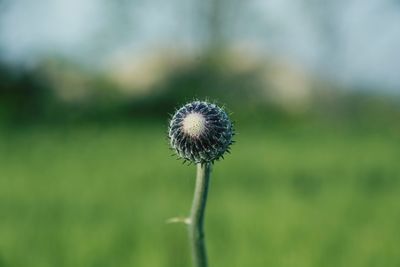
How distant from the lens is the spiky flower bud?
1.37 m

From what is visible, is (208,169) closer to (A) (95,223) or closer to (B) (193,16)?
(A) (95,223)

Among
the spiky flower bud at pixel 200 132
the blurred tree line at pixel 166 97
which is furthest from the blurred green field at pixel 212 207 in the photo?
the blurred tree line at pixel 166 97

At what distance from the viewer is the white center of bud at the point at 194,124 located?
1413 millimetres

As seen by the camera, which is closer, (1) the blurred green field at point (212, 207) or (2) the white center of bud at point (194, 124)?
(2) the white center of bud at point (194, 124)

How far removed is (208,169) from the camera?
4.44 ft

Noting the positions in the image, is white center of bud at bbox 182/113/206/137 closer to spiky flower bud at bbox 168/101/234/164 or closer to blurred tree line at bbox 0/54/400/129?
spiky flower bud at bbox 168/101/234/164

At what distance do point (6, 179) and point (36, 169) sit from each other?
28.4 inches

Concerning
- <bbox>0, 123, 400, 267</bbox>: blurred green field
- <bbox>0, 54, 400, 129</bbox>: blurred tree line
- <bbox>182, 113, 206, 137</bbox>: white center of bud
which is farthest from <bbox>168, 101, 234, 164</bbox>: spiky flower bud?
<bbox>0, 54, 400, 129</bbox>: blurred tree line

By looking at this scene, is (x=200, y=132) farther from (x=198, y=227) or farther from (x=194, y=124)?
(x=198, y=227)

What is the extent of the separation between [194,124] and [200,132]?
23mm

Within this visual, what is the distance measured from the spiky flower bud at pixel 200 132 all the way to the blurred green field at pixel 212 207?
1.27 meters

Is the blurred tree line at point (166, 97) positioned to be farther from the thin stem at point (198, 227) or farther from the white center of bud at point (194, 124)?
the thin stem at point (198, 227)

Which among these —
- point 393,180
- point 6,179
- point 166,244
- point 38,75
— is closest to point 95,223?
point 166,244

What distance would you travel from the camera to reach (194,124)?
1.42 m
